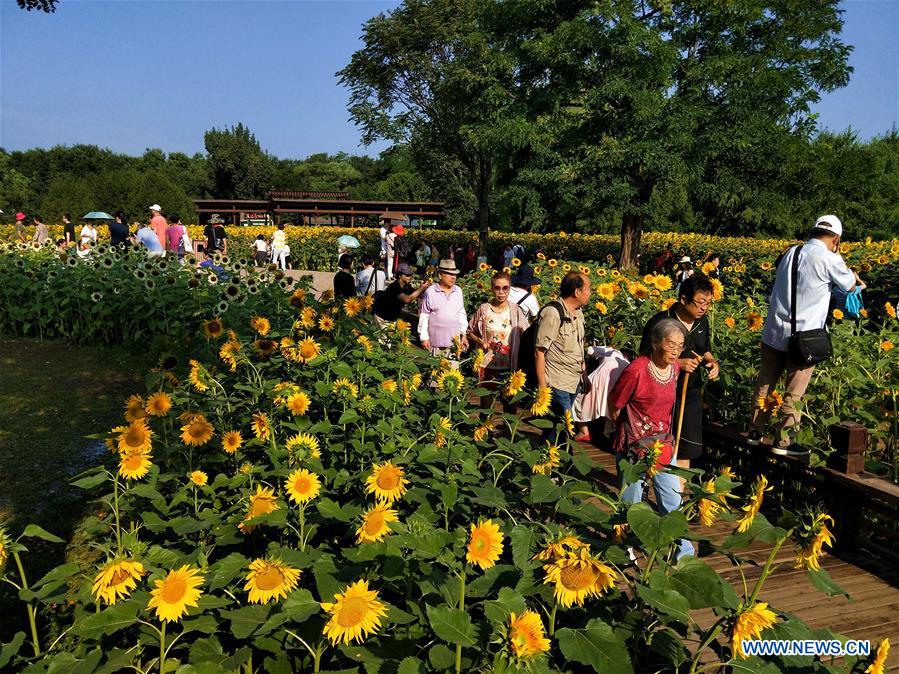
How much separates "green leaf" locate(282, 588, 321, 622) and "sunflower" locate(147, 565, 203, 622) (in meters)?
0.22

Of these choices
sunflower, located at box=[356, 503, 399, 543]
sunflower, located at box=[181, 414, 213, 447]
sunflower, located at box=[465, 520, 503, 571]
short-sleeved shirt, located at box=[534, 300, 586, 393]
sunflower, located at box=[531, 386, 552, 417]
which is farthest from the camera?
short-sleeved shirt, located at box=[534, 300, 586, 393]

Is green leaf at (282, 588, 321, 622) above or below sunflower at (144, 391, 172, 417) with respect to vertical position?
below

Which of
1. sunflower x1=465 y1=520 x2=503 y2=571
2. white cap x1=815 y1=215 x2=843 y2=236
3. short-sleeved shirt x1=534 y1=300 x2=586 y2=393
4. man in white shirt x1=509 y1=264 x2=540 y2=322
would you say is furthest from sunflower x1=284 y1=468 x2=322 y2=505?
white cap x1=815 y1=215 x2=843 y2=236

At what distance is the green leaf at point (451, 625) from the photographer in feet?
4.18

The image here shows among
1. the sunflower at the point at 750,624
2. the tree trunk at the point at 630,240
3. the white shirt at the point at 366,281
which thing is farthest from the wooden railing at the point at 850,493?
the tree trunk at the point at 630,240

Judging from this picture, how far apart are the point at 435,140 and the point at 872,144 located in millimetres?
29096

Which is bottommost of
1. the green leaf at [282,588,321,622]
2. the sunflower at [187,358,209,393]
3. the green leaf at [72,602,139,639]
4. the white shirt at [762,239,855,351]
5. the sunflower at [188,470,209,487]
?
the green leaf at [72,602,139,639]

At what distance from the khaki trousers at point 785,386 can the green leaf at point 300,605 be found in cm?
326

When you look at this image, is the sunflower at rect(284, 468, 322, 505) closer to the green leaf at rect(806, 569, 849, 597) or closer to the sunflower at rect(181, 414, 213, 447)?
the sunflower at rect(181, 414, 213, 447)

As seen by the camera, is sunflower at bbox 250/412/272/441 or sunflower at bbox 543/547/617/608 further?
sunflower at bbox 250/412/272/441

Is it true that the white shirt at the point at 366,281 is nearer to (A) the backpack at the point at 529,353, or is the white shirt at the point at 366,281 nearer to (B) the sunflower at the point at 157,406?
(A) the backpack at the point at 529,353

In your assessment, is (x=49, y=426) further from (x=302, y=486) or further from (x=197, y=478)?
(x=302, y=486)

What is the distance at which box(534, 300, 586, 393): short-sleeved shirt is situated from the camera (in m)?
4.09

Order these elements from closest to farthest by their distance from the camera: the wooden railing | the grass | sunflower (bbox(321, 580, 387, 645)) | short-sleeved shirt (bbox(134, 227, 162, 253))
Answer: sunflower (bbox(321, 580, 387, 645))
the wooden railing
the grass
short-sleeved shirt (bbox(134, 227, 162, 253))
